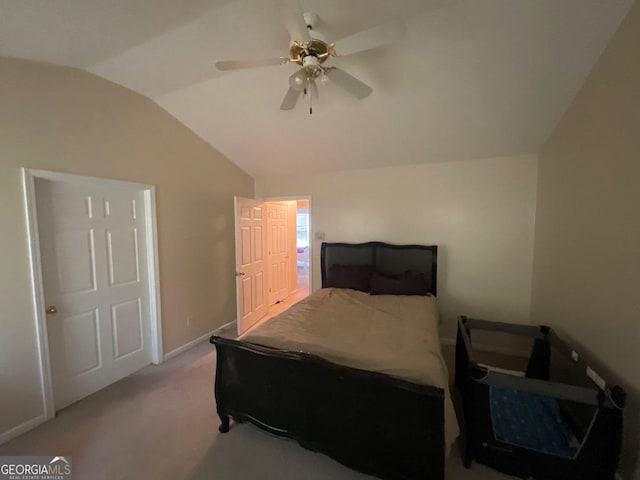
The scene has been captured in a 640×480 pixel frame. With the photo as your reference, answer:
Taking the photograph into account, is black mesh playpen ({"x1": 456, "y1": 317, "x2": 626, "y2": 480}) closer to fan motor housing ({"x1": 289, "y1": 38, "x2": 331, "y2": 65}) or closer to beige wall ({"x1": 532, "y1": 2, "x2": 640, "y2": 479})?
beige wall ({"x1": 532, "y1": 2, "x2": 640, "y2": 479})

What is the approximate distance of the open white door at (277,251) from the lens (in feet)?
14.6

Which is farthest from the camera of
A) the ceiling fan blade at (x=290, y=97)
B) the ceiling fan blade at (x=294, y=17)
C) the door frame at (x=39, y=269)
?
the door frame at (x=39, y=269)

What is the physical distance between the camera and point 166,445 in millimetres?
1809

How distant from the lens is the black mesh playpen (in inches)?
54.1

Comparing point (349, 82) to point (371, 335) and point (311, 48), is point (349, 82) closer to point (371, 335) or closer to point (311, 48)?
point (311, 48)

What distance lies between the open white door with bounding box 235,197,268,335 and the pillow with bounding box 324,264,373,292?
1.12 m

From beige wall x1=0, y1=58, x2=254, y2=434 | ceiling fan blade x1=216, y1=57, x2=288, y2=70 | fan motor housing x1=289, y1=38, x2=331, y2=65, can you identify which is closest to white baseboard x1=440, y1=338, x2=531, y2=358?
beige wall x1=0, y1=58, x2=254, y2=434

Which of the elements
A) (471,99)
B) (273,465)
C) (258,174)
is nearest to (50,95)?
(258,174)

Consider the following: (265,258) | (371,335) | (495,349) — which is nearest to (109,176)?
(265,258)

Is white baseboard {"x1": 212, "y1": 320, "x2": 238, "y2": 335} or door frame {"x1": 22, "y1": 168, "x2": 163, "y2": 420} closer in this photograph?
door frame {"x1": 22, "y1": 168, "x2": 163, "y2": 420}

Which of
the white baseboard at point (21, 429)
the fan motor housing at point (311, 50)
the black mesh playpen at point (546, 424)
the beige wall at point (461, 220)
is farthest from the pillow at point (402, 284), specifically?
the white baseboard at point (21, 429)

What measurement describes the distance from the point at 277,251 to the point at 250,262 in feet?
3.49

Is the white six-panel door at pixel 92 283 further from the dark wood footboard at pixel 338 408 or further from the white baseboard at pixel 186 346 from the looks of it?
the dark wood footboard at pixel 338 408

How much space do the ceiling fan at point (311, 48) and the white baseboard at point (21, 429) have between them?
9.27 feet
